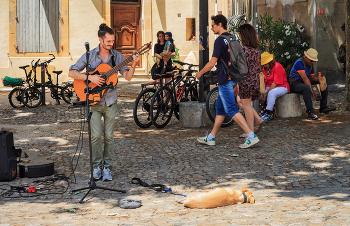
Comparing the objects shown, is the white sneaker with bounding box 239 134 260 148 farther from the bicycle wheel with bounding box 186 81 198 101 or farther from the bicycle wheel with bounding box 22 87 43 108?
the bicycle wheel with bounding box 22 87 43 108

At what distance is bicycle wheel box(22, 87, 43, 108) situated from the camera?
44.6ft

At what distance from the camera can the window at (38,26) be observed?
19172mm

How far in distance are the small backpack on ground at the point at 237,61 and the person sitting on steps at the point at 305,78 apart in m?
2.80

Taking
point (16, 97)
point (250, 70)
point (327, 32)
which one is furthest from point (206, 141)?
point (327, 32)

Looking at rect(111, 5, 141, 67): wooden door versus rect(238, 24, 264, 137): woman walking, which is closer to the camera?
rect(238, 24, 264, 137): woman walking

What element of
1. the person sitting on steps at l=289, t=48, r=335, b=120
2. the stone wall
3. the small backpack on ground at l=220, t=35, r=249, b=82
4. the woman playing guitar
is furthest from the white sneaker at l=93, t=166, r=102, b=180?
the stone wall

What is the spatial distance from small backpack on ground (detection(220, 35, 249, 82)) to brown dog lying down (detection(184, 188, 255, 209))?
2.82 meters

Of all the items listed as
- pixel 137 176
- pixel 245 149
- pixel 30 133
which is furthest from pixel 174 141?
pixel 30 133

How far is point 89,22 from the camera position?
19719mm

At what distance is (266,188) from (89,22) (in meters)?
15.3

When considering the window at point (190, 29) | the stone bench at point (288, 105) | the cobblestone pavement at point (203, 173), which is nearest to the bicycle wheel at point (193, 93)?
the cobblestone pavement at point (203, 173)

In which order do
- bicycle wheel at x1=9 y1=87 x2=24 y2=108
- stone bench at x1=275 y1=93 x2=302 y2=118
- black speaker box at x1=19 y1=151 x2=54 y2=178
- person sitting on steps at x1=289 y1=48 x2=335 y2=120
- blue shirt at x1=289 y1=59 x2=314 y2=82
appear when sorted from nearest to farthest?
black speaker box at x1=19 y1=151 x2=54 y2=178, person sitting on steps at x1=289 y1=48 x2=335 y2=120, blue shirt at x1=289 y1=59 x2=314 y2=82, stone bench at x1=275 y1=93 x2=302 y2=118, bicycle wheel at x1=9 y1=87 x2=24 y2=108

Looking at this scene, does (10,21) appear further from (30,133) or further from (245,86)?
(245,86)

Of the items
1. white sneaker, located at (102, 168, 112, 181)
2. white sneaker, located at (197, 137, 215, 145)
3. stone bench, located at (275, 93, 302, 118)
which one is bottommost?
white sneaker, located at (102, 168, 112, 181)
